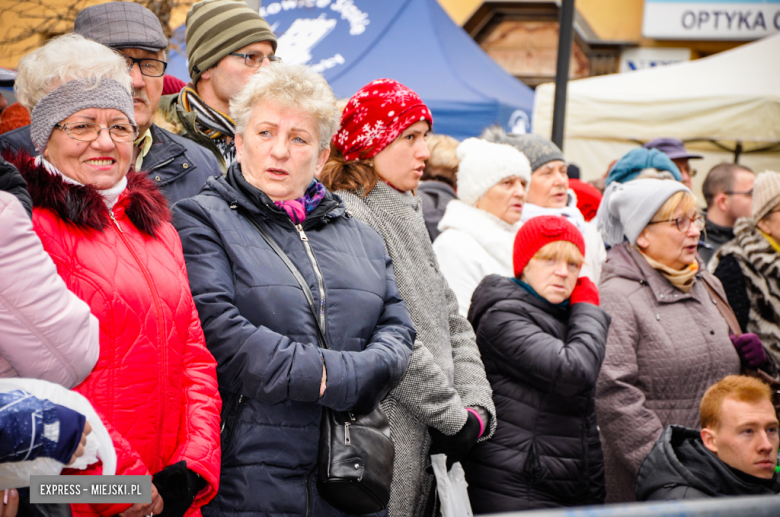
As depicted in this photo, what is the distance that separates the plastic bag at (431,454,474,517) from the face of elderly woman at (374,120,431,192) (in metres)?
1.07

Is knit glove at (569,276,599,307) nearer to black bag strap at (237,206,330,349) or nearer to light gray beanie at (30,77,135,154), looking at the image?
black bag strap at (237,206,330,349)

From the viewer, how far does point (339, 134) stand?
291cm

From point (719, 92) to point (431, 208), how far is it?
5.17 m

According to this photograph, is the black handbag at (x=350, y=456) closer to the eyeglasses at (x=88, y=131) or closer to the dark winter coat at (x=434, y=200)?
the eyeglasses at (x=88, y=131)

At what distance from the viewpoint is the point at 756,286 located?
420 cm

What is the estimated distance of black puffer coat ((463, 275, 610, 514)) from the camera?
9.41 ft

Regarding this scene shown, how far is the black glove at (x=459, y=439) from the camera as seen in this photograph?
8.45 feet

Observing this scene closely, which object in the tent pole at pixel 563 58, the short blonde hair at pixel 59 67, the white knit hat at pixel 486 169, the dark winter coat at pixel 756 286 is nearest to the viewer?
the short blonde hair at pixel 59 67

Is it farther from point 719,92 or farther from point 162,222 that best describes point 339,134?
point 719,92

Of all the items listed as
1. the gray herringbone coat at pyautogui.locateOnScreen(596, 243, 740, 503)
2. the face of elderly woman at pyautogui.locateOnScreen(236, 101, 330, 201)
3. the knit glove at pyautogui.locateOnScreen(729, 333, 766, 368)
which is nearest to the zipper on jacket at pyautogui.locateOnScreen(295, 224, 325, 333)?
the face of elderly woman at pyautogui.locateOnScreen(236, 101, 330, 201)

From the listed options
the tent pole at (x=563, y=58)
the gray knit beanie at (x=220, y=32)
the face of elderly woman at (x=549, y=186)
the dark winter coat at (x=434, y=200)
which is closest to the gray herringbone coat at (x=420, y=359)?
the gray knit beanie at (x=220, y=32)

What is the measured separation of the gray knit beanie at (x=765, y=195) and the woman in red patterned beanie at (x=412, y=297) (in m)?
2.41

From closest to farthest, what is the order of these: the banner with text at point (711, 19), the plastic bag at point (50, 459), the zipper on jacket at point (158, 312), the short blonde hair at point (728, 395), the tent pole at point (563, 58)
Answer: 1. the plastic bag at point (50, 459)
2. the zipper on jacket at point (158, 312)
3. the short blonde hair at point (728, 395)
4. the tent pole at point (563, 58)
5. the banner with text at point (711, 19)

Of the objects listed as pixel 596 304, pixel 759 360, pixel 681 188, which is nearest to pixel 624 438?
pixel 596 304
